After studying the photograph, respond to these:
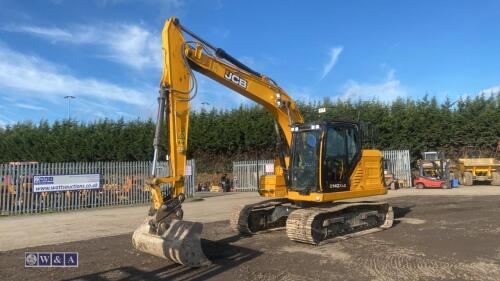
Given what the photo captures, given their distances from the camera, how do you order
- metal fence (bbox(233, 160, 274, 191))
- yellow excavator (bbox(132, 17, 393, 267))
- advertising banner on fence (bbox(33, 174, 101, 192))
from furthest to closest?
metal fence (bbox(233, 160, 274, 191)), advertising banner on fence (bbox(33, 174, 101, 192)), yellow excavator (bbox(132, 17, 393, 267))

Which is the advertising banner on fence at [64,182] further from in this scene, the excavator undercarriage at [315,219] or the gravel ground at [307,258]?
the excavator undercarriage at [315,219]

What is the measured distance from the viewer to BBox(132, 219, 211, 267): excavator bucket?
773cm

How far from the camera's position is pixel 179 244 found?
772 centimetres

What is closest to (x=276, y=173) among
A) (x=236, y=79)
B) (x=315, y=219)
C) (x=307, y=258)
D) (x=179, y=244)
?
(x=315, y=219)

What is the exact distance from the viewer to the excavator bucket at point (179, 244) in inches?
304

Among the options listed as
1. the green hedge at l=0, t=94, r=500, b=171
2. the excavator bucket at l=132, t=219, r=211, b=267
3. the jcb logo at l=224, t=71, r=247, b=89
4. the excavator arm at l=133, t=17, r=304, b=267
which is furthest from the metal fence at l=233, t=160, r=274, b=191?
the excavator bucket at l=132, t=219, r=211, b=267

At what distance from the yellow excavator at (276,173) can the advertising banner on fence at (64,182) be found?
11.5 meters

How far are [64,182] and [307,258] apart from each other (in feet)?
47.7

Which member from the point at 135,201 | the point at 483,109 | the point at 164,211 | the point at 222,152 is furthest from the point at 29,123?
the point at 164,211

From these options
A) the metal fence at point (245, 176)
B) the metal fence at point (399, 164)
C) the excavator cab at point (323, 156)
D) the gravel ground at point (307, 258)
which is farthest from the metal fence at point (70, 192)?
the metal fence at point (399, 164)

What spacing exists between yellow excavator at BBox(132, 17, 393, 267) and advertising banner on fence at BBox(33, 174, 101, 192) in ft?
37.7

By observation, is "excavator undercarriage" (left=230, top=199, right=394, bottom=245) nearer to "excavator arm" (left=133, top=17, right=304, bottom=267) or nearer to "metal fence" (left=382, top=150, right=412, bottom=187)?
"excavator arm" (left=133, top=17, right=304, bottom=267)

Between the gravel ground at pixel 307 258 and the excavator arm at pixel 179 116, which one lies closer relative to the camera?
the gravel ground at pixel 307 258

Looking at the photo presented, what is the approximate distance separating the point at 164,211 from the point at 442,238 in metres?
6.17
